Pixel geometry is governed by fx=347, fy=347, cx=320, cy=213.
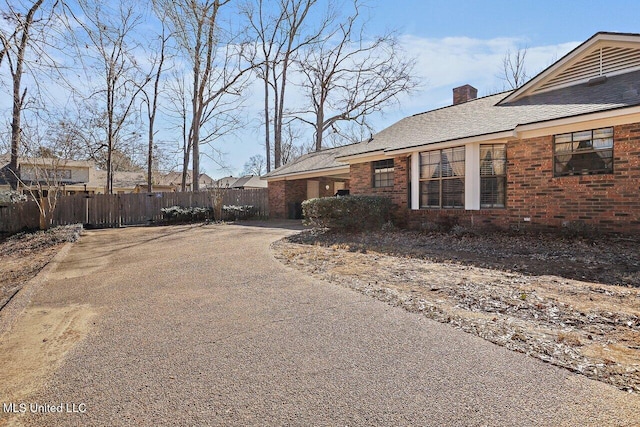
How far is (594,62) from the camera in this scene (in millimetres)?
8961

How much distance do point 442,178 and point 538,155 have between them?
7.88ft

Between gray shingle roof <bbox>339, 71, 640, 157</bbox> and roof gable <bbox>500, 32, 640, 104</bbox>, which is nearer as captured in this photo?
gray shingle roof <bbox>339, 71, 640, 157</bbox>

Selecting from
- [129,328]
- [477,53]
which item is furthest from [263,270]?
[477,53]

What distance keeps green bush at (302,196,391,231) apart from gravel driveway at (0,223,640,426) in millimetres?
5387

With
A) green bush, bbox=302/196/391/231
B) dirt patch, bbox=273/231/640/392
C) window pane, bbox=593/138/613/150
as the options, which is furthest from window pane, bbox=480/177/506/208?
green bush, bbox=302/196/391/231

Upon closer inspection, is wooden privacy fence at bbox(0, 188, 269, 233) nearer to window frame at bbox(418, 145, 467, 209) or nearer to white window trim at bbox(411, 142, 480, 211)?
window frame at bbox(418, 145, 467, 209)

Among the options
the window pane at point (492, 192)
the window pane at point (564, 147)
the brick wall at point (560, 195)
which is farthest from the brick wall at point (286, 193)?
the window pane at point (564, 147)

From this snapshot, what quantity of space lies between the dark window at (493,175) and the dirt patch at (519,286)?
1273mm

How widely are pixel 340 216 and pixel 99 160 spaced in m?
31.4

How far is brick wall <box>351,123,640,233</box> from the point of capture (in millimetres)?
6879

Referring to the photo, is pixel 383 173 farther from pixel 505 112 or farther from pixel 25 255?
pixel 25 255

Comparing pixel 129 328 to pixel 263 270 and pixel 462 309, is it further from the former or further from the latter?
pixel 462 309

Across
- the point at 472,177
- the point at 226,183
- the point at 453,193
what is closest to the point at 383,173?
the point at 453,193

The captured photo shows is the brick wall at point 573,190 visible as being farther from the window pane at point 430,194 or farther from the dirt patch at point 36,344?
the dirt patch at point 36,344
